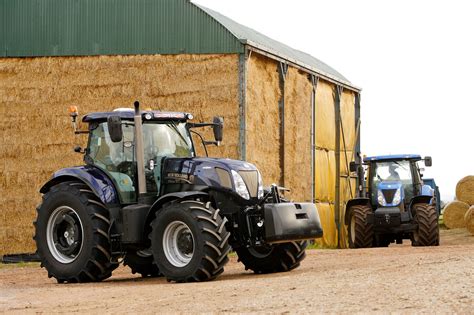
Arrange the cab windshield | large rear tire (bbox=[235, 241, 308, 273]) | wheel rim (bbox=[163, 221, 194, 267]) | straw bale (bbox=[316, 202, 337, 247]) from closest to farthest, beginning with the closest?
wheel rim (bbox=[163, 221, 194, 267]) → the cab windshield → large rear tire (bbox=[235, 241, 308, 273]) → straw bale (bbox=[316, 202, 337, 247])

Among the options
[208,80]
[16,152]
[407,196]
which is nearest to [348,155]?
[407,196]

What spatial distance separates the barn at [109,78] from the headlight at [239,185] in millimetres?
8835

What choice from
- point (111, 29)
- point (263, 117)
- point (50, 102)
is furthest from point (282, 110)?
point (50, 102)

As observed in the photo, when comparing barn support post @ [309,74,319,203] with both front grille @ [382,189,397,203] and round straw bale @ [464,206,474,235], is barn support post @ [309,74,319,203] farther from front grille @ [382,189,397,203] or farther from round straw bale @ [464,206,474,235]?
round straw bale @ [464,206,474,235]

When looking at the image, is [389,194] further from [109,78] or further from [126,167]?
[126,167]

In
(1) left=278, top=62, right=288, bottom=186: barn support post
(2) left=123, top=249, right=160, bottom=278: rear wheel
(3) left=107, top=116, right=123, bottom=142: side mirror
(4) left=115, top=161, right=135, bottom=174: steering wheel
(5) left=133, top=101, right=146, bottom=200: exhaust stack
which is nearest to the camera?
(3) left=107, top=116, right=123, bottom=142: side mirror

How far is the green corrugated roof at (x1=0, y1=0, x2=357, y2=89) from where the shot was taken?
23.2 metres

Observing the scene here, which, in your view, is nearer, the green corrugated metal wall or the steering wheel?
the steering wheel

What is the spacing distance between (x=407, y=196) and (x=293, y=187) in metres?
3.62

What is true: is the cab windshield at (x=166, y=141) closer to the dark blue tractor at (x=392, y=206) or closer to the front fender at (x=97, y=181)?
the front fender at (x=97, y=181)

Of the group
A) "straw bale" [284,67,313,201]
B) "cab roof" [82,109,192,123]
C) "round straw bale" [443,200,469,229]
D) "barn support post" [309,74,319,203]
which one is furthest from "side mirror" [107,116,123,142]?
"round straw bale" [443,200,469,229]

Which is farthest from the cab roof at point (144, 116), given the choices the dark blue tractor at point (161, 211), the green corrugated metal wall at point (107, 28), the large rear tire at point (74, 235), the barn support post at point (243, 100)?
the green corrugated metal wall at point (107, 28)

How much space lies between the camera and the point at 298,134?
2658 centimetres

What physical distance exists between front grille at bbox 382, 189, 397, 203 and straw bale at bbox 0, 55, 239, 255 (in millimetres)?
5438
